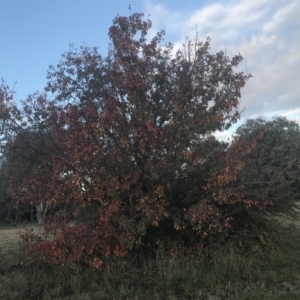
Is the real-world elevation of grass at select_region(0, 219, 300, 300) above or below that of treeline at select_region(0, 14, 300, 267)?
below

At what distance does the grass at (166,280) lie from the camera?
761 centimetres

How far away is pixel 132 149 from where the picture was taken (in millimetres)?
9148

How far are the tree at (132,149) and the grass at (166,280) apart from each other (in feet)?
1.40

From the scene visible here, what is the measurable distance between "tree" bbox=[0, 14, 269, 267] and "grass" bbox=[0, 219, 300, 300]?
0.43 metres

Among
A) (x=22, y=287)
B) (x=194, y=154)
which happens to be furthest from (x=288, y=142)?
Answer: (x=22, y=287)

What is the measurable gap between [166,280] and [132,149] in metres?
2.76

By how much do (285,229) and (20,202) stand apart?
6.75m

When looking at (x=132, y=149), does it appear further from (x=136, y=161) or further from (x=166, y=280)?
(x=166, y=280)

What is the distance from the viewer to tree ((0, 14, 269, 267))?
28.4 feet

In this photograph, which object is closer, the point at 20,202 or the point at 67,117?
the point at 67,117

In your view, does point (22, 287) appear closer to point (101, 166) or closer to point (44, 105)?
point (101, 166)

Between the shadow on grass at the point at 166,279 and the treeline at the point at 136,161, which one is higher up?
the treeline at the point at 136,161

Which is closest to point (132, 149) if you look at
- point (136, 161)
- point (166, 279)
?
point (136, 161)

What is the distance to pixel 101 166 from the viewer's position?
29.2ft
